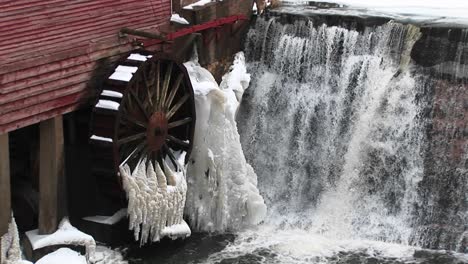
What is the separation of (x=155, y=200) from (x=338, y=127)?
372cm

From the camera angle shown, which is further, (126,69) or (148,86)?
(148,86)

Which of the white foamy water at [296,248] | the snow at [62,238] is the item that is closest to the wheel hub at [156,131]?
the snow at [62,238]

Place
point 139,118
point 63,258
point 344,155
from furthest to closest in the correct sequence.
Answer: point 344,155
point 139,118
point 63,258

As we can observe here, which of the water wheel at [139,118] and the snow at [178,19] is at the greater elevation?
the snow at [178,19]

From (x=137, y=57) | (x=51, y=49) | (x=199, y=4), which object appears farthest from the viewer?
(x=199, y=4)

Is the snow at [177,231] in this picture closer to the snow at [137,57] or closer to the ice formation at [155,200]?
the ice formation at [155,200]

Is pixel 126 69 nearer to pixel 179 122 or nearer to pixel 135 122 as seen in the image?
pixel 135 122

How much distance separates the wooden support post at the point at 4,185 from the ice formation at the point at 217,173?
3.34 m

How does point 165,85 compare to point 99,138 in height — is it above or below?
above

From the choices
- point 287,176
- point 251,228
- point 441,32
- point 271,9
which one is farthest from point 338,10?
point 251,228

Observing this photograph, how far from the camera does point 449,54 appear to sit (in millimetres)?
11859

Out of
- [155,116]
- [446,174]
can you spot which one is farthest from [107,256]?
[446,174]

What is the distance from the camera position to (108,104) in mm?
9656

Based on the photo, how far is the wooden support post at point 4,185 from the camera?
8538mm
